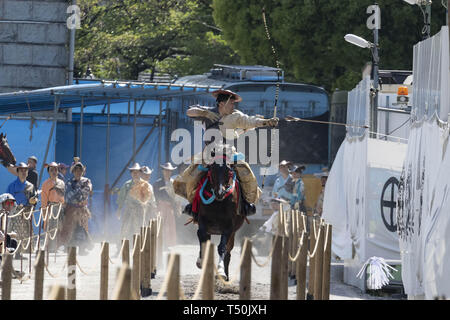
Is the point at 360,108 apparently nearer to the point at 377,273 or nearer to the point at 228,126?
the point at 377,273

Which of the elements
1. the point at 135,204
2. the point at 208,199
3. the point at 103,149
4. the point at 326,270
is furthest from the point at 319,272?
the point at 103,149

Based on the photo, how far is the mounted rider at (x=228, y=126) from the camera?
560 inches

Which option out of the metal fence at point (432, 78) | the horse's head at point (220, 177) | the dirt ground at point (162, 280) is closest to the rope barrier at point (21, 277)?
the dirt ground at point (162, 280)

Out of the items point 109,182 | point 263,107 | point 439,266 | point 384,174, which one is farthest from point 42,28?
point 439,266

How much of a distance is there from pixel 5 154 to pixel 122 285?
14.3 metres

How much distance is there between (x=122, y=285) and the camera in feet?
25.8

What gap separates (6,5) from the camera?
Answer: 28.5 metres

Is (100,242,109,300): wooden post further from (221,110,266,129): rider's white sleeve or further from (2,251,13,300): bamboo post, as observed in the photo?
(221,110,266,129): rider's white sleeve

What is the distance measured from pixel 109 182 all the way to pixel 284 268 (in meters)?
15.8

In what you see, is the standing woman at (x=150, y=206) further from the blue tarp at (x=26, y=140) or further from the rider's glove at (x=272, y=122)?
the rider's glove at (x=272, y=122)

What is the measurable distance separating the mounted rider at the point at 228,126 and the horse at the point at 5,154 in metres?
7.66

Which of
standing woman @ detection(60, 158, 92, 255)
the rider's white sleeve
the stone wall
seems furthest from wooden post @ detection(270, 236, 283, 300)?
the stone wall

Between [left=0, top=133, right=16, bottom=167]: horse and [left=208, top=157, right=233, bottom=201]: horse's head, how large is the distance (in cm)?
873
